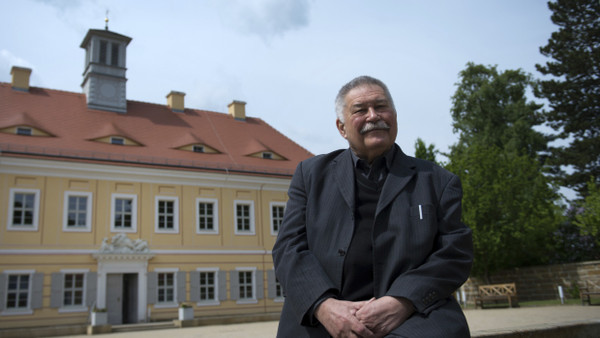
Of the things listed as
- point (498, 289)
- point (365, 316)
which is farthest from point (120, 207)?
point (365, 316)

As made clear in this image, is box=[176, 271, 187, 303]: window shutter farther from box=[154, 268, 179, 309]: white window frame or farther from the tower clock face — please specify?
the tower clock face

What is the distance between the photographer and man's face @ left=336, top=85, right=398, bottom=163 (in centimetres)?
259

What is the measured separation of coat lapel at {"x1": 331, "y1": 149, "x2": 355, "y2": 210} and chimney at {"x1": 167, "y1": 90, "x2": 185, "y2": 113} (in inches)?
1166

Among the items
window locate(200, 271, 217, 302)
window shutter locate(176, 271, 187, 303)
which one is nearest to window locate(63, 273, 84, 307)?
window shutter locate(176, 271, 187, 303)

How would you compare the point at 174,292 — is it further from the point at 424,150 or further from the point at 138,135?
the point at 424,150

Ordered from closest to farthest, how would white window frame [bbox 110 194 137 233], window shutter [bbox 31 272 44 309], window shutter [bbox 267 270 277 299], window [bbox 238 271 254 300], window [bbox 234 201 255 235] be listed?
window shutter [bbox 31 272 44 309]
white window frame [bbox 110 194 137 233]
window [bbox 238 271 254 300]
window shutter [bbox 267 270 277 299]
window [bbox 234 201 255 235]

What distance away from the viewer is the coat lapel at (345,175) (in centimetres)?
253

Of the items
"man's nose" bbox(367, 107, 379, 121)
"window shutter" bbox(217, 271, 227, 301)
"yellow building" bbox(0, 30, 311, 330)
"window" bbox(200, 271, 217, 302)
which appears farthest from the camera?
"window shutter" bbox(217, 271, 227, 301)

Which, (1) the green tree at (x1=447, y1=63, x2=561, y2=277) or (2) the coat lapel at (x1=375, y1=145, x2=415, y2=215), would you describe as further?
(1) the green tree at (x1=447, y1=63, x2=561, y2=277)

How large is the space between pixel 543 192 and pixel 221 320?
1756 centimetres

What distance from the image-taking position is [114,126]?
26109 mm

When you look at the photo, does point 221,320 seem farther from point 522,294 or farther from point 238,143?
point 522,294

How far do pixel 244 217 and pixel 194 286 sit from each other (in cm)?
437

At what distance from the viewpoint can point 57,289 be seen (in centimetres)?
2081
